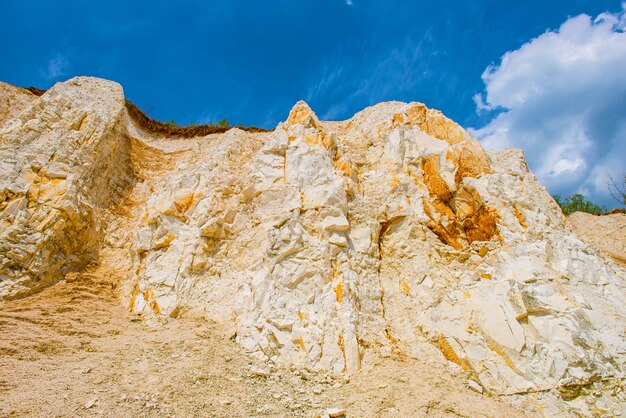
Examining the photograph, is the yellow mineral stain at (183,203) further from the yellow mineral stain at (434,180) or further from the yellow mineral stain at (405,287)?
the yellow mineral stain at (434,180)

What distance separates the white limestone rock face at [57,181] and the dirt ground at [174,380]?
130cm

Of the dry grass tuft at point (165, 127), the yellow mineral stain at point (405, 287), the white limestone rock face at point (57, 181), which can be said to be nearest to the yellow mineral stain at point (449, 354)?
the yellow mineral stain at point (405, 287)

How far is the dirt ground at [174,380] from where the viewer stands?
4.66 meters

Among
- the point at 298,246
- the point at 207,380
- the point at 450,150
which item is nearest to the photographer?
the point at 207,380

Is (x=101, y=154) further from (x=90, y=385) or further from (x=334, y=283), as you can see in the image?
(x=334, y=283)

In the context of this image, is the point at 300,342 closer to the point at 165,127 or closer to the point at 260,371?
the point at 260,371

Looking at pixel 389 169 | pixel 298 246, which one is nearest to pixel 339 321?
pixel 298 246

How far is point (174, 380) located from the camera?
5.21 metres

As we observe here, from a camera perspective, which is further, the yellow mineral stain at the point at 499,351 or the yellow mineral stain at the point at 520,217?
the yellow mineral stain at the point at 520,217

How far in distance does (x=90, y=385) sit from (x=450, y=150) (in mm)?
10445

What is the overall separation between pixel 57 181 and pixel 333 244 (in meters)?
8.31

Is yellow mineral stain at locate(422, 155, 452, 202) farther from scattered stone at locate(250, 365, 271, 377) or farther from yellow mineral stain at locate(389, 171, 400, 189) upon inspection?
scattered stone at locate(250, 365, 271, 377)

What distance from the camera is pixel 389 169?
10.5 metres

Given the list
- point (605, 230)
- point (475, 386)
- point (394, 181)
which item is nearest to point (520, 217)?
point (394, 181)
